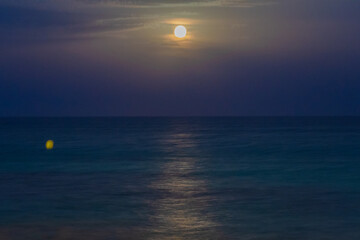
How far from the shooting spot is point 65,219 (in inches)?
556

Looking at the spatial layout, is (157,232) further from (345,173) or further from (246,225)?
(345,173)

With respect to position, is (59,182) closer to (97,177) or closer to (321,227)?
(97,177)

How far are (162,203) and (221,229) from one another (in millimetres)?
4143

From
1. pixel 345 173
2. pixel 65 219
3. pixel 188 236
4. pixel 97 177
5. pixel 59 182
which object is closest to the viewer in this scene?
pixel 188 236

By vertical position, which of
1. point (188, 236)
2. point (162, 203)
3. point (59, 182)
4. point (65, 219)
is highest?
point (59, 182)

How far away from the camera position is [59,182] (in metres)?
22.9

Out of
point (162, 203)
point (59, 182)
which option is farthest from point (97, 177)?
point (162, 203)

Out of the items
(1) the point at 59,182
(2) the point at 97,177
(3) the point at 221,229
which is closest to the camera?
(3) the point at 221,229

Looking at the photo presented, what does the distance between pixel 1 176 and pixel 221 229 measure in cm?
1562

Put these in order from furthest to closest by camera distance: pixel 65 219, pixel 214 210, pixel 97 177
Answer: pixel 97 177 < pixel 214 210 < pixel 65 219

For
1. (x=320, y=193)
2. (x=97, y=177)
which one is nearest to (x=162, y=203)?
(x=320, y=193)

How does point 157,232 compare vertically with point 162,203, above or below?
below

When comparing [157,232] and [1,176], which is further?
[1,176]

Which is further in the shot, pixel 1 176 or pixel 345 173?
pixel 345 173
